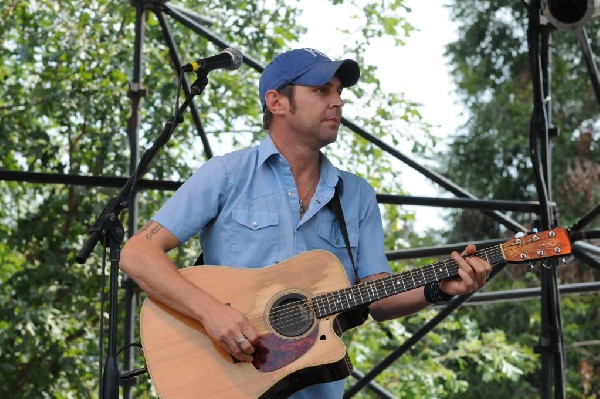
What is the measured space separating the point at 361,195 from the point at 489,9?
50.0 ft

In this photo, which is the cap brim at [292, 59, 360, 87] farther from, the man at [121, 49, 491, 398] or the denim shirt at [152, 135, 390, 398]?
the denim shirt at [152, 135, 390, 398]

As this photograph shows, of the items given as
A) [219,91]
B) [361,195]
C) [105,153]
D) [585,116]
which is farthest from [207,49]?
[585,116]

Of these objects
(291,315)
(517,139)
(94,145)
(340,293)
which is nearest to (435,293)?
(340,293)

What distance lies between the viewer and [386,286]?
305cm

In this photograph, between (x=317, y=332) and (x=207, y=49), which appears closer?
(x=317, y=332)

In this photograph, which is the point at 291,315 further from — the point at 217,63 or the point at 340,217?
the point at 217,63

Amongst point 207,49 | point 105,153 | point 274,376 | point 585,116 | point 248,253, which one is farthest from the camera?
point 585,116

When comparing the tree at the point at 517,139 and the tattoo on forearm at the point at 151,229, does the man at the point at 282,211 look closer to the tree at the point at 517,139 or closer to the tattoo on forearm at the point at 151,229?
the tattoo on forearm at the point at 151,229

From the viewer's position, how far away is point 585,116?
1670 cm

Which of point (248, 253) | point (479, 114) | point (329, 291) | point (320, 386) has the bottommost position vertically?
point (320, 386)

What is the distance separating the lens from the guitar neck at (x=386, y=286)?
3002 millimetres

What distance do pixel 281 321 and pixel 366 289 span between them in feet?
0.82

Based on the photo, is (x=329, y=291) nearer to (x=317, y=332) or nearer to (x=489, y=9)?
(x=317, y=332)

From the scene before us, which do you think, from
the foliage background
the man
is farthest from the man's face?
the foliage background
